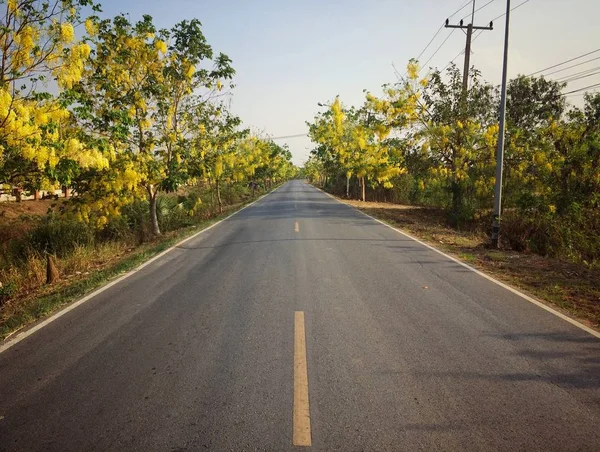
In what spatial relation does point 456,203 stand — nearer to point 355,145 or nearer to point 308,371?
point 355,145

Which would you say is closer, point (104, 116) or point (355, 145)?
point (104, 116)

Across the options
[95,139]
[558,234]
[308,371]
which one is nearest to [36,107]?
[95,139]

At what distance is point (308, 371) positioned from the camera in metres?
3.80

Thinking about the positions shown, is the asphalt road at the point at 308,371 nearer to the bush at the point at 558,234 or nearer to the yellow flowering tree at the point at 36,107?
the yellow flowering tree at the point at 36,107

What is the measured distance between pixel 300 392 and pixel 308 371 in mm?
386

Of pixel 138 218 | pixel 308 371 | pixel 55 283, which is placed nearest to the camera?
pixel 308 371

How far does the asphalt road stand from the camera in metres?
2.92

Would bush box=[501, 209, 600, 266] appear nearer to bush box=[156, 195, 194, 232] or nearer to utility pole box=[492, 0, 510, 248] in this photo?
utility pole box=[492, 0, 510, 248]

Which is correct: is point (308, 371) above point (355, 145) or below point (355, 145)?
below

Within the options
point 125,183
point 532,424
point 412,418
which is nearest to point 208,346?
point 412,418

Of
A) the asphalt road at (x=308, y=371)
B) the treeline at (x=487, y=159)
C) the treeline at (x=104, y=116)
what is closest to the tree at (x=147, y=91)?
the treeline at (x=104, y=116)

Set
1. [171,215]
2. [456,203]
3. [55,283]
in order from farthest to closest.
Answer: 1. [456,203]
2. [171,215]
3. [55,283]

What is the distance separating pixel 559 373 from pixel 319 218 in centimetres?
1397

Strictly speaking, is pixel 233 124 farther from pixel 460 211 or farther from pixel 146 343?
pixel 146 343
